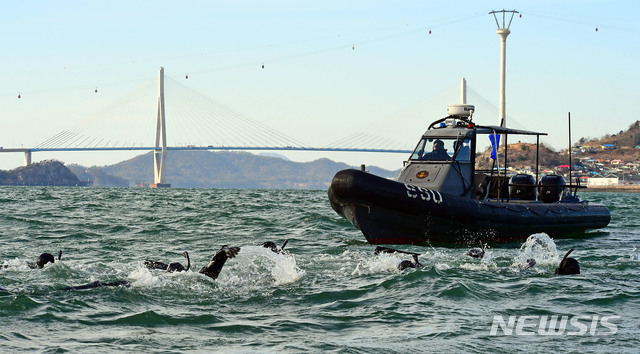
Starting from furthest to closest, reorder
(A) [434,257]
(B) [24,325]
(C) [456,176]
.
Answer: (C) [456,176], (A) [434,257], (B) [24,325]

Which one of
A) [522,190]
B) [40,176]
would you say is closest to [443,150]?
[522,190]

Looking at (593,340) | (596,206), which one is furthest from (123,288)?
(596,206)

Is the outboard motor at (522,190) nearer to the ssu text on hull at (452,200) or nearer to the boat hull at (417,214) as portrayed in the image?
the ssu text on hull at (452,200)

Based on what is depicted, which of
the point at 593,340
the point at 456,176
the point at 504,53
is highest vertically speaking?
the point at 504,53

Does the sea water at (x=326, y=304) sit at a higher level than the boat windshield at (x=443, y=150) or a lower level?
lower

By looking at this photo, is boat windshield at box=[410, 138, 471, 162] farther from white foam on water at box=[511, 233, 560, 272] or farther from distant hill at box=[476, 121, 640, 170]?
distant hill at box=[476, 121, 640, 170]

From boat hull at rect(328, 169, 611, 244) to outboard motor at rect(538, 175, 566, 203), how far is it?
2.29 meters

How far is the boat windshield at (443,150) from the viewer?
17.1 metres

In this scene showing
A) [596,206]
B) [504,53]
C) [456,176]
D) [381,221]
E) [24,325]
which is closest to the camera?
[24,325]

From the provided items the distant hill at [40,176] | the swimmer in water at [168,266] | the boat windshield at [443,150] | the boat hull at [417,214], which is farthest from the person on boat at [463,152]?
the distant hill at [40,176]

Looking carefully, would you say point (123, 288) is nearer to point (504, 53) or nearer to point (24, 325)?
point (24, 325)

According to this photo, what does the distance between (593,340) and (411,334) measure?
164 centimetres

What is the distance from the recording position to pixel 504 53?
98750mm

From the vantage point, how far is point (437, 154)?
17250 mm
